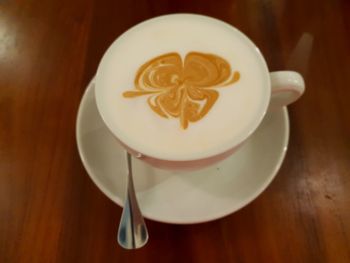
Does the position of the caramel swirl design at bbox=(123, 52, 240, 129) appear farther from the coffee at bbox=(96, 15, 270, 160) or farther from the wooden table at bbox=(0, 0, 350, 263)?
the wooden table at bbox=(0, 0, 350, 263)

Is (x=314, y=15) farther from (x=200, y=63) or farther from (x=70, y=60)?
(x=70, y=60)

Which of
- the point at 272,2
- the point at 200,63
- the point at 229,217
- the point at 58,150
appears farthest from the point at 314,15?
the point at 58,150

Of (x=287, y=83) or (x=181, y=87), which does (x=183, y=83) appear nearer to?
(x=181, y=87)

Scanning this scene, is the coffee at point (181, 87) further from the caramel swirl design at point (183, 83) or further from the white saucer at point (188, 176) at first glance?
the white saucer at point (188, 176)

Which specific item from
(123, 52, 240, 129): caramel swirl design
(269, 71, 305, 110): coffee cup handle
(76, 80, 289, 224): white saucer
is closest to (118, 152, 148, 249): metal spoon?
(76, 80, 289, 224): white saucer

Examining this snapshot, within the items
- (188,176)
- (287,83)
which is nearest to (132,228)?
(188,176)

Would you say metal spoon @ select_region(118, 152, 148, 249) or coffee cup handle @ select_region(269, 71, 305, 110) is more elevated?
coffee cup handle @ select_region(269, 71, 305, 110)
